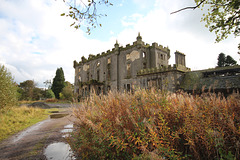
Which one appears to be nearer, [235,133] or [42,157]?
[235,133]

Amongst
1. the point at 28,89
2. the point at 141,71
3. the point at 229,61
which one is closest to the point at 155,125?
the point at 141,71

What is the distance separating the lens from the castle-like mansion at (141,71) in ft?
57.5

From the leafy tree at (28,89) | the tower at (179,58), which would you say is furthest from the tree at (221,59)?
the leafy tree at (28,89)

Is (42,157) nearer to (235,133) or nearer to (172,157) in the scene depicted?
(172,157)

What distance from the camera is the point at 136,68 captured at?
24953mm

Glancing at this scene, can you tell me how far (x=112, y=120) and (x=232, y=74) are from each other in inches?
706

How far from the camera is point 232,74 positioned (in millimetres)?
15680

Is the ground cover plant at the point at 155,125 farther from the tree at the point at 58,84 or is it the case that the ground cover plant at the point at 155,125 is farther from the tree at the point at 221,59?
the tree at the point at 58,84

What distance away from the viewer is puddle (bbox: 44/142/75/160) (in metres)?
4.99

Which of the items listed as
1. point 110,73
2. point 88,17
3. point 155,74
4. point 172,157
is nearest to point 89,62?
point 110,73

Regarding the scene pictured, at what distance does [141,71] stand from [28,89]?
46604 millimetres

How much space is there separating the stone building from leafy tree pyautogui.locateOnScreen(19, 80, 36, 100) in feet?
79.7

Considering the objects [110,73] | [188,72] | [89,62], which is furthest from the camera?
[89,62]

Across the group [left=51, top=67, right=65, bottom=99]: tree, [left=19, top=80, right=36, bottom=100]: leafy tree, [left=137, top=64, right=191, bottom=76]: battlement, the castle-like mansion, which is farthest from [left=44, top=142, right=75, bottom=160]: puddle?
[left=51, top=67, right=65, bottom=99]: tree
